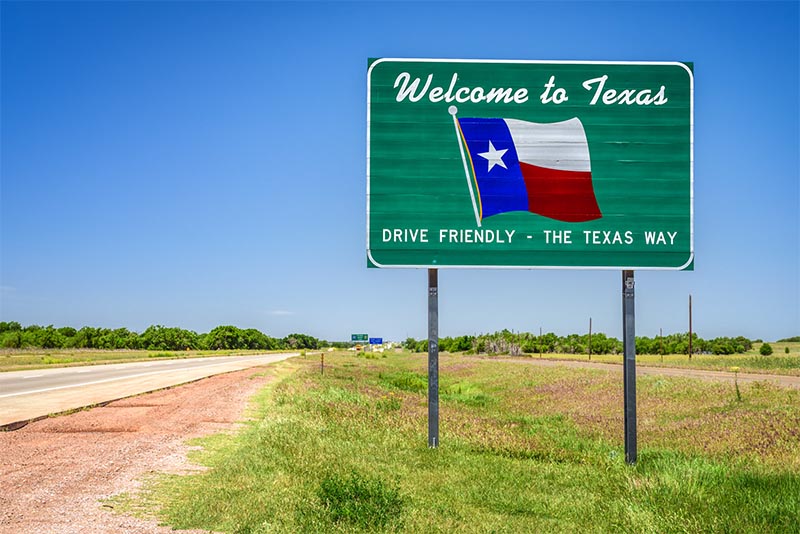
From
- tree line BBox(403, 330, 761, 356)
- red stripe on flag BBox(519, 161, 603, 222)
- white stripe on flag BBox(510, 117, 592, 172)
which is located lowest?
tree line BBox(403, 330, 761, 356)

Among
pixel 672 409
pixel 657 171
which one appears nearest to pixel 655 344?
pixel 672 409

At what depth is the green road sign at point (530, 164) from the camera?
1183cm

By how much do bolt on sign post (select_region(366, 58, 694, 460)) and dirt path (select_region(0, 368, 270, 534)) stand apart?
5182 mm

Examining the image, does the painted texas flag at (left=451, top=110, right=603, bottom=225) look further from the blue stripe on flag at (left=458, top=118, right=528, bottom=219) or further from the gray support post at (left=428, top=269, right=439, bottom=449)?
the gray support post at (left=428, top=269, right=439, bottom=449)

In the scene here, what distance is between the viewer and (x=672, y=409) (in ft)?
67.8

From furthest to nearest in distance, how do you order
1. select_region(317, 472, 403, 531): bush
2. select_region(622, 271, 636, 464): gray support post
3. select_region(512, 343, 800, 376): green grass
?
select_region(512, 343, 800, 376): green grass, select_region(622, 271, 636, 464): gray support post, select_region(317, 472, 403, 531): bush

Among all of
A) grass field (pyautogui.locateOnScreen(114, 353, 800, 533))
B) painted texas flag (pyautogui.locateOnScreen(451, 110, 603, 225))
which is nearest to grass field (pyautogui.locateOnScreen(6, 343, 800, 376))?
grass field (pyautogui.locateOnScreen(114, 353, 800, 533))

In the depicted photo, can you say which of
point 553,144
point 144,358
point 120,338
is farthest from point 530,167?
point 120,338

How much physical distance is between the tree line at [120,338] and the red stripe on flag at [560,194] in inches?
3802

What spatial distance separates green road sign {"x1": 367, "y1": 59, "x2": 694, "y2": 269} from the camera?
11828 millimetres

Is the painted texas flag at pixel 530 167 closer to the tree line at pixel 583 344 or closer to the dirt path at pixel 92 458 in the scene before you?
the dirt path at pixel 92 458

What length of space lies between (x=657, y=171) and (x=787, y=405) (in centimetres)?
978

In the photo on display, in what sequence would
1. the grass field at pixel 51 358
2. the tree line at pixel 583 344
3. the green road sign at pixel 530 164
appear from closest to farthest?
the green road sign at pixel 530 164 → the grass field at pixel 51 358 → the tree line at pixel 583 344

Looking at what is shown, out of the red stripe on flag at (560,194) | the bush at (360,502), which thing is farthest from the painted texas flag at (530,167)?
the bush at (360,502)
